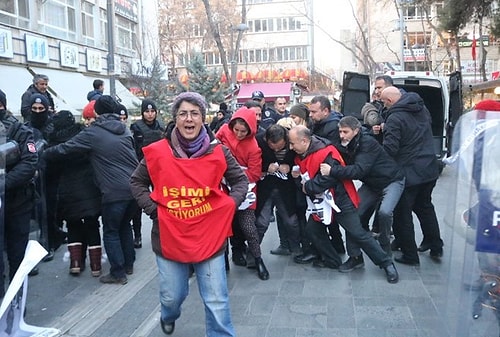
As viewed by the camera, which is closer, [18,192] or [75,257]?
[18,192]

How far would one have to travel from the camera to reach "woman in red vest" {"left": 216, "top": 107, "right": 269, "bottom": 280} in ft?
17.3

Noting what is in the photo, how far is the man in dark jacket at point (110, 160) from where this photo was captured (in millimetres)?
5055

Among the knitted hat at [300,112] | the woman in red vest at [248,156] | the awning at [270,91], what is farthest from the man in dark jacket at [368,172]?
the awning at [270,91]

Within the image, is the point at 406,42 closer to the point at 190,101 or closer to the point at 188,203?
the point at 190,101

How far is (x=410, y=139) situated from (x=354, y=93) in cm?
695

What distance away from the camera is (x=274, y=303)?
474 cm

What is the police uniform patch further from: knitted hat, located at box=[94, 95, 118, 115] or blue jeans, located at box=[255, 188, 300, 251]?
blue jeans, located at box=[255, 188, 300, 251]

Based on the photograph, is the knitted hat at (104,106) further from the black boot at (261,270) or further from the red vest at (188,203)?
the black boot at (261,270)

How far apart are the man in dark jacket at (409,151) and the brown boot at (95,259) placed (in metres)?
3.15

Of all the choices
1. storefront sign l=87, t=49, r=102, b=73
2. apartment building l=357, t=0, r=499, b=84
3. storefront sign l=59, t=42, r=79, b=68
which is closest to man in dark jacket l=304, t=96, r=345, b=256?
storefront sign l=59, t=42, r=79, b=68

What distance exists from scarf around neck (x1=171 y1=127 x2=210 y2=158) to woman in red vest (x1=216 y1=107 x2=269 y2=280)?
1696 mm

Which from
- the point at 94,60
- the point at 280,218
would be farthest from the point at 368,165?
the point at 94,60

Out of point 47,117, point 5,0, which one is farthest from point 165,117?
point 47,117

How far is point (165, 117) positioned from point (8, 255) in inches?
667
